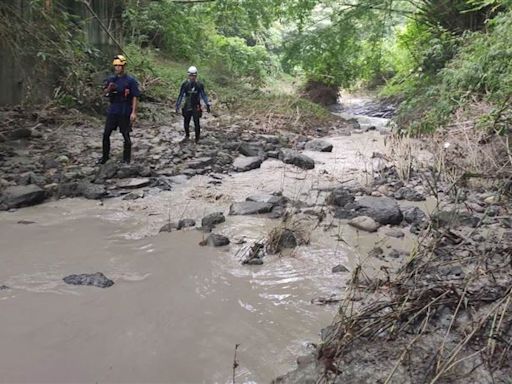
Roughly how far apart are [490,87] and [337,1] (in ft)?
26.4

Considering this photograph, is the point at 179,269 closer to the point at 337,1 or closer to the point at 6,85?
the point at 6,85

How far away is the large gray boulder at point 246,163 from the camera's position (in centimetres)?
949

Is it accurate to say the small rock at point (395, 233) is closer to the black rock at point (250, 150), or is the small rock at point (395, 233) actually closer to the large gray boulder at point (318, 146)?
the black rock at point (250, 150)

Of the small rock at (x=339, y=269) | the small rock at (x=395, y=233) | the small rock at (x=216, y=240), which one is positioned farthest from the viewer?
the small rock at (x=395, y=233)

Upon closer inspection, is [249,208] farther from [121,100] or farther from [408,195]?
[121,100]


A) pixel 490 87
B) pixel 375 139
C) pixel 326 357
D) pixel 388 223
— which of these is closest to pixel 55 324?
pixel 326 357

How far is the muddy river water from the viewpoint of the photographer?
3.29m

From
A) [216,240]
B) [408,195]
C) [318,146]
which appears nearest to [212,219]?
[216,240]

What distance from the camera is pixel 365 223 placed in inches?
245

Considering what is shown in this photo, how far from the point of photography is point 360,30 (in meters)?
16.1

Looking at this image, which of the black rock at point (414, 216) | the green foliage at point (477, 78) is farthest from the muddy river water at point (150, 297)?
the green foliage at point (477, 78)

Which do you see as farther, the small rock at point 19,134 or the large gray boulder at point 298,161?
the large gray boulder at point 298,161

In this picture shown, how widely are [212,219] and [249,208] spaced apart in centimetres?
75

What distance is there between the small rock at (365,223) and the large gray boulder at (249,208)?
1153mm
